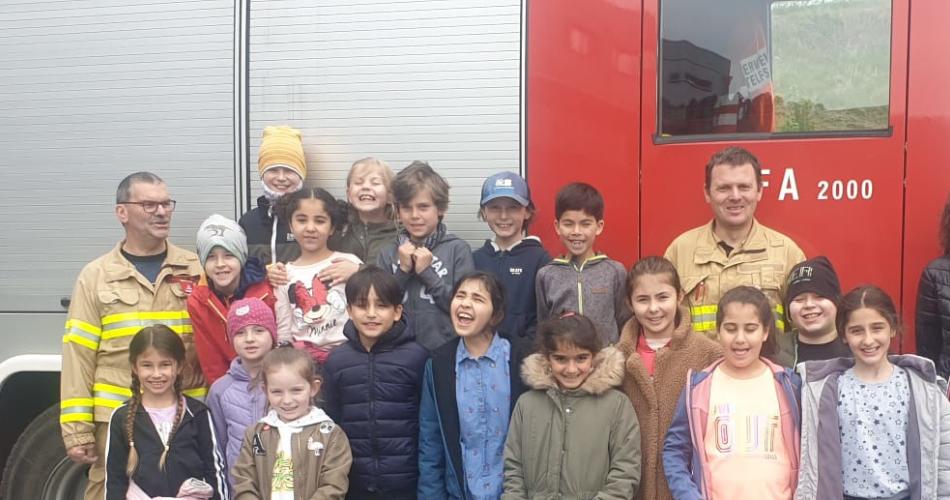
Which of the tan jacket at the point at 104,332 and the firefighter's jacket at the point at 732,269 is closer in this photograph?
the firefighter's jacket at the point at 732,269

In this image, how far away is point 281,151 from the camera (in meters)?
4.24

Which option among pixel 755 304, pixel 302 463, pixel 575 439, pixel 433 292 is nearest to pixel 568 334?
pixel 575 439

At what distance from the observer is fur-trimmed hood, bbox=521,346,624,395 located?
3322mm

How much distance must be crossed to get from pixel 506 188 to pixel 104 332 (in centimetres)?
194

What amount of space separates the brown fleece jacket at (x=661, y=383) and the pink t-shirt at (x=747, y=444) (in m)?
0.18

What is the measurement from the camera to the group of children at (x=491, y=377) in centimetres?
313

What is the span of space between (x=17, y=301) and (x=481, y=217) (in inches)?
101

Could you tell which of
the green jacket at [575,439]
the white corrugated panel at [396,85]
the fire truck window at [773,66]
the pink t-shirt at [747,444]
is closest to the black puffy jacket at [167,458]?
the green jacket at [575,439]

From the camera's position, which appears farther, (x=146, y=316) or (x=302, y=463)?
(x=146, y=316)

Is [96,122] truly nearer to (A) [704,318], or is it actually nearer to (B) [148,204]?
(B) [148,204]

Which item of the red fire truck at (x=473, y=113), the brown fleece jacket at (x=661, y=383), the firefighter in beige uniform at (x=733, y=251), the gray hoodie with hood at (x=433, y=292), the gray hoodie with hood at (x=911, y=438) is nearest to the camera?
the gray hoodie with hood at (x=911, y=438)

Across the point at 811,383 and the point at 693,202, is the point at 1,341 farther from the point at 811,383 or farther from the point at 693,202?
the point at 811,383

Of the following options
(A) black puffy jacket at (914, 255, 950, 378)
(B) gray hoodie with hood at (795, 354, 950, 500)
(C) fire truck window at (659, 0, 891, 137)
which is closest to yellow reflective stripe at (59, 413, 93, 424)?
(C) fire truck window at (659, 0, 891, 137)

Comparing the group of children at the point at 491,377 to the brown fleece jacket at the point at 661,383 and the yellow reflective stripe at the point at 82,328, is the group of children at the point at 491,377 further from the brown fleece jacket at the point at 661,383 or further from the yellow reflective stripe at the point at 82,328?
the yellow reflective stripe at the point at 82,328
